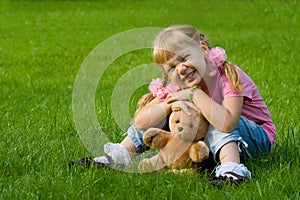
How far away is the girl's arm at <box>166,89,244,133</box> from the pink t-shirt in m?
0.05

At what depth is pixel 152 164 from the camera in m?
3.96

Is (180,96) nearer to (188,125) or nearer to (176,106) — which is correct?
(176,106)

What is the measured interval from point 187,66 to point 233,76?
0.26m

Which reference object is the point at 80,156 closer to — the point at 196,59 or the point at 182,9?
the point at 196,59

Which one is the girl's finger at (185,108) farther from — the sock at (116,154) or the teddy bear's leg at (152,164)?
the sock at (116,154)

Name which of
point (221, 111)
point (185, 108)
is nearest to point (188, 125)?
point (185, 108)

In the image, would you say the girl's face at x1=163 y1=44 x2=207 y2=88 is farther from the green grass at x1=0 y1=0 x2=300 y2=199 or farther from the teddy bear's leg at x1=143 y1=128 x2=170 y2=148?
the green grass at x1=0 y1=0 x2=300 y2=199

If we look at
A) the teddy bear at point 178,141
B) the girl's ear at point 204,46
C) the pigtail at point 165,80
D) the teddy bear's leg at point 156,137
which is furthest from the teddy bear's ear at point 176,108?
the girl's ear at point 204,46

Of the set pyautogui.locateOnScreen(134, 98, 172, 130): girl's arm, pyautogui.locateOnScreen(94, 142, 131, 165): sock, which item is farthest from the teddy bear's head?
pyautogui.locateOnScreen(94, 142, 131, 165): sock

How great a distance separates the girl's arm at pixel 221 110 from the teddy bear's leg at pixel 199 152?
0.14 metres

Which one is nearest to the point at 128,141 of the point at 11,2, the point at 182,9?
the point at 182,9

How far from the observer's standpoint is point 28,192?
345cm

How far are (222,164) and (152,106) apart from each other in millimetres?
581

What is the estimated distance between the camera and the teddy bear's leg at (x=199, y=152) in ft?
12.5
